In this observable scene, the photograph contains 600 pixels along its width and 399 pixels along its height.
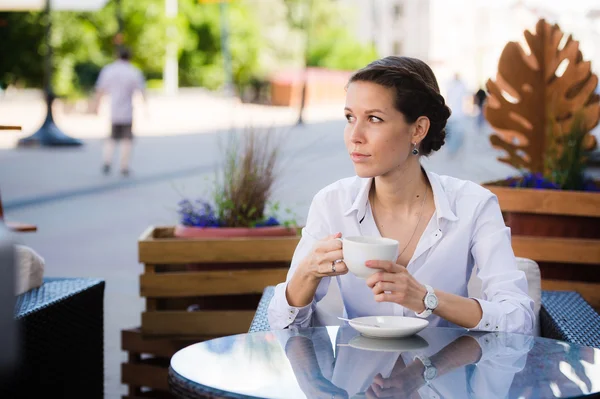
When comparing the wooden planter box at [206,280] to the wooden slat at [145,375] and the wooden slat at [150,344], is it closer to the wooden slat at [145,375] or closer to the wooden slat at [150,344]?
the wooden slat at [150,344]

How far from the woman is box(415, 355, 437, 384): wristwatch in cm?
38

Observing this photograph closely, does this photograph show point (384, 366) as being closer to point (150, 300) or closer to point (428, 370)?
point (428, 370)

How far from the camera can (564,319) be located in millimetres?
3131

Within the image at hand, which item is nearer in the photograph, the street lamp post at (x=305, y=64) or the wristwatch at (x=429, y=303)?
the wristwatch at (x=429, y=303)

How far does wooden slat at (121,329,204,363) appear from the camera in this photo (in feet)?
13.8

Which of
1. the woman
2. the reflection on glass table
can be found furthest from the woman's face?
the reflection on glass table

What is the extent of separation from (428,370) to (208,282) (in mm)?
2212

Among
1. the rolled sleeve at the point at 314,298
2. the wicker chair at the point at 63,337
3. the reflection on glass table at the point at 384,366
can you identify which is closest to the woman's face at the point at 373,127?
the rolled sleeve at the point at 314,298

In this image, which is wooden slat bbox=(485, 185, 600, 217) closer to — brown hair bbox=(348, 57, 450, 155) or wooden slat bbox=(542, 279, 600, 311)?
wooden slat bbox=(542, 279, 600, 311)

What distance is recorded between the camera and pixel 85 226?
10.5m

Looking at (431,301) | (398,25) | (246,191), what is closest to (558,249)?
(246,191)

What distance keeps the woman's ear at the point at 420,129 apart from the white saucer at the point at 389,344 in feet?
2.37

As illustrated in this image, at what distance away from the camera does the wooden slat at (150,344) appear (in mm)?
4203

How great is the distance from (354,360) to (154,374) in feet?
6.72
